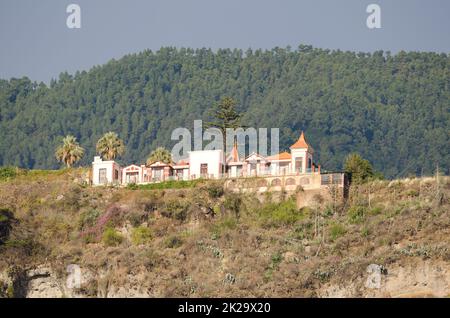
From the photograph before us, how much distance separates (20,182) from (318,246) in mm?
21257

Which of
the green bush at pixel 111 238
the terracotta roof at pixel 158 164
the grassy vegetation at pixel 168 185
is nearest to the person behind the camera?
the green bush at pixel 111 238

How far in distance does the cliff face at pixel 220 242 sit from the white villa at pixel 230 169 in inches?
60.1

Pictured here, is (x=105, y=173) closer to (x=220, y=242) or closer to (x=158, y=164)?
(x=158, y=164)

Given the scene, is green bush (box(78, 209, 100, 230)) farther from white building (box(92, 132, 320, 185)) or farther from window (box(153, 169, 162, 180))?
window (box(153, 169, 162, 180))

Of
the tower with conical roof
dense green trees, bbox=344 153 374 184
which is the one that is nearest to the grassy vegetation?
the tower with conical roof

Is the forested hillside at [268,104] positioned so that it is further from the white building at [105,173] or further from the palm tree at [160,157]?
the white building at [105,173]

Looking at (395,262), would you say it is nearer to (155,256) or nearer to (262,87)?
(155,256)

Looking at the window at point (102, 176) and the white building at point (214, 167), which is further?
the window at point (102, 176)

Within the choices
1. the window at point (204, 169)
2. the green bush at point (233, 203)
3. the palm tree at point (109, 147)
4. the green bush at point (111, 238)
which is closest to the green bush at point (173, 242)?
the green bush at point (111, 238)

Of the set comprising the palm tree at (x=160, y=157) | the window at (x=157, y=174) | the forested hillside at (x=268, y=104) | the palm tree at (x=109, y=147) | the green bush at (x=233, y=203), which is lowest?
the green bush at (x=233, y=203)

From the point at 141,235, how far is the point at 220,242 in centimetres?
488

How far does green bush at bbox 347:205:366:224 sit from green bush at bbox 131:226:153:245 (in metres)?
11.3

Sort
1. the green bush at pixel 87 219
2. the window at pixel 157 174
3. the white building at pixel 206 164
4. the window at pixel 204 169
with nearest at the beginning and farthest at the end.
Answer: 1. the green bush at pixel 87 219
2. the white building at pixel 206 164
3. the window at pixel 204 169
4. the window at pixel 157 174

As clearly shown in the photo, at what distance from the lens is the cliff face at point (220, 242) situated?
76.3 meters
